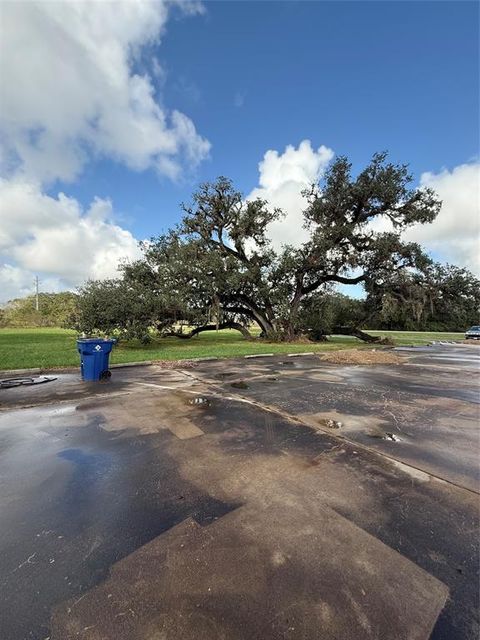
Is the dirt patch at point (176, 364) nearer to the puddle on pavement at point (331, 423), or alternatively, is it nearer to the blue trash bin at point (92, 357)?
the blue trash bin at point (92, 357)

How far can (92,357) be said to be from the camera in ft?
26.5

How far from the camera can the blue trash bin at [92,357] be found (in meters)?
8.03

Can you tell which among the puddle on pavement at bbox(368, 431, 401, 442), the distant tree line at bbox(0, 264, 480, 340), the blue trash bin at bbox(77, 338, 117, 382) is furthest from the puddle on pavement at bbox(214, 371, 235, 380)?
the distant tree line at bbox(0, 264, 480, 340)

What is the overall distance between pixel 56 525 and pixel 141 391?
4.58 m

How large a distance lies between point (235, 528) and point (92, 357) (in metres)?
6.88

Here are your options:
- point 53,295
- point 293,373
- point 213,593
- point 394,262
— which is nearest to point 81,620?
point 213,593

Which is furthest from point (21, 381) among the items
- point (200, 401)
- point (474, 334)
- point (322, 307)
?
point (474, 334)

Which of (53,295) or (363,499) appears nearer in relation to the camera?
Result: (363,499)

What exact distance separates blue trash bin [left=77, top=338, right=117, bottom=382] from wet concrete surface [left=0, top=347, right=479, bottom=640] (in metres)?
3.01

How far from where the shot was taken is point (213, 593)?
183 cm

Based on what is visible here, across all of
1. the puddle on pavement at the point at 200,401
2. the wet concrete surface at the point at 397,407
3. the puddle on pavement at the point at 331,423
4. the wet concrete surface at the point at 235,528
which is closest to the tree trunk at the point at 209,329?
the wet concrete surface at the point at 397,407

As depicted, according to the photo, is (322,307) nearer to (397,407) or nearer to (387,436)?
(397,407)

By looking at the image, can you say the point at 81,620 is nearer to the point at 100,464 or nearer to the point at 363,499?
the point at 100,464

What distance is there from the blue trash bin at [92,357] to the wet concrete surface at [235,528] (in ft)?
9.88
